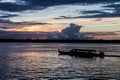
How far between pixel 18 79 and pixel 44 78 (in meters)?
4.50

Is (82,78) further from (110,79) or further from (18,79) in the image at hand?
(18,79)

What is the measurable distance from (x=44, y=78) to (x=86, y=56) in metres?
59.1

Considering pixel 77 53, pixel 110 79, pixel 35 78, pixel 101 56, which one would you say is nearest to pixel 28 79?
pixel 35 78

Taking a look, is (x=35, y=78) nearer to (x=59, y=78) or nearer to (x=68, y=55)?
(x=59, y=78)

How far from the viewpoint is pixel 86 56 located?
114 metres

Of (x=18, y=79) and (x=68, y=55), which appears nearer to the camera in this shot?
(x=18, y=79)

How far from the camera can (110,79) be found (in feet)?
175

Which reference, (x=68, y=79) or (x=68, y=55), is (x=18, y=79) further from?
(x=68, y=55)

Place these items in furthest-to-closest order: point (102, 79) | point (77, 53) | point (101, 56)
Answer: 1. point (77, 53)
2. point (101, 56)
3. point (102, 79)

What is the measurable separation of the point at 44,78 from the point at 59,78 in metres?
2.61

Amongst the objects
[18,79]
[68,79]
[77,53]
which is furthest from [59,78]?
[77,53]

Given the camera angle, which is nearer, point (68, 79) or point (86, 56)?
point (68, 79)

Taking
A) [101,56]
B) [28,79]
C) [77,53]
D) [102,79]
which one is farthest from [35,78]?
[77,53]

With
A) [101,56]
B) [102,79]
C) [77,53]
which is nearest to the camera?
[102,79]
